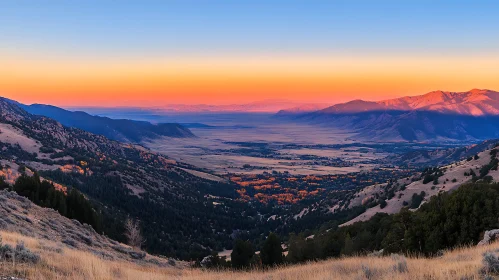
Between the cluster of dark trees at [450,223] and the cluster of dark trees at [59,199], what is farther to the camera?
the cluster of dark trees at [59,199]

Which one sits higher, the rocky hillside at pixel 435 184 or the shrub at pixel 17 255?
the shrub at pixel 17 255

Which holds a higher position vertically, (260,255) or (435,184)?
(435,184)

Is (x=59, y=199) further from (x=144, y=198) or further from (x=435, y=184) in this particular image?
(x=144, y=198)

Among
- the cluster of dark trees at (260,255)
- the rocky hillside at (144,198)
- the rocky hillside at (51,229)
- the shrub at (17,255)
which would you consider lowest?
the rocky hillside at (144,198)

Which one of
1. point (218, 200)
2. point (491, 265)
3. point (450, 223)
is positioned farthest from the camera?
point (218, 200)

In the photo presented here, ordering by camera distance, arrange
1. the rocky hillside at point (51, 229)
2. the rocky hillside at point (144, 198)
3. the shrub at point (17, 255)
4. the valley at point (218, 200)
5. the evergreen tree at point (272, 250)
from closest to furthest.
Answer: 1. the shrub at point (17, 255)
2. the rocky hillside at point (51, 229)
3. the evergreen tree at point (272, 250)
4. the valley at point (218, 200)
5. the rocky hillside at point (144, 198)

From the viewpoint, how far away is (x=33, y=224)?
22578mm

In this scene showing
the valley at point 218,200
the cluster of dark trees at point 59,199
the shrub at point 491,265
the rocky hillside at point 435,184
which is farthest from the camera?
the rocky hillside at point 435,184

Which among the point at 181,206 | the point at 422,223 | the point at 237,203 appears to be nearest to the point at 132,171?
the point at 181,206

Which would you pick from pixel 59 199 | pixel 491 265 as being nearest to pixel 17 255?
pixel 491 265

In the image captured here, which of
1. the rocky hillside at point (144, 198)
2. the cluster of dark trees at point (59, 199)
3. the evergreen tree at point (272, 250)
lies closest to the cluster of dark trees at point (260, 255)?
the evergreen tree at point (272, 250)

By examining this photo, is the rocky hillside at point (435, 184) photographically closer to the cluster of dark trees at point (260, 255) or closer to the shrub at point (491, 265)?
the cluster of dark trees at point (260, 255)

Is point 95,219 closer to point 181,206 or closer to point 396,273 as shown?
point 396,273

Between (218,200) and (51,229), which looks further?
(218,200)
